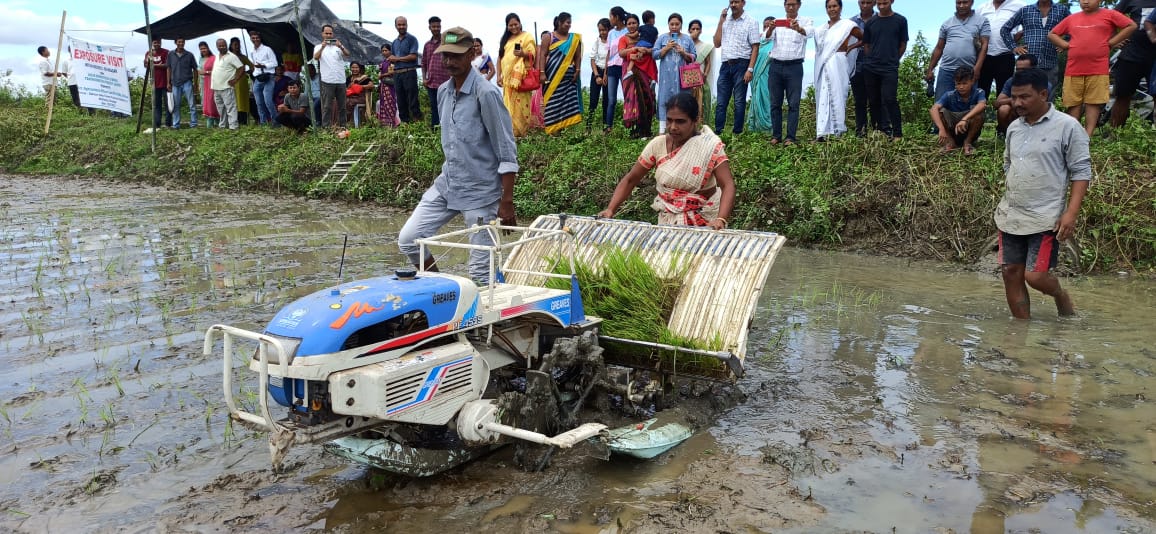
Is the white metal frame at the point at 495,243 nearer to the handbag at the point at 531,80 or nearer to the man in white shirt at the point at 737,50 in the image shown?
the man in white shirt at the point at 737,50

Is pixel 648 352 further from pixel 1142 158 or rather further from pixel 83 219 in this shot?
pixel 83 219

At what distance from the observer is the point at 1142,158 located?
9.05m

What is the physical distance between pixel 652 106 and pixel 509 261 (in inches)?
301

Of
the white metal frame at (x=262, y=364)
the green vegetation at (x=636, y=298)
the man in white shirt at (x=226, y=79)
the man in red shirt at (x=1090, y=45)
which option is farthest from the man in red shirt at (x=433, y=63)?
the white metal frame at (x=262, y=364)

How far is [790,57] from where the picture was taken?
10891 millimetres

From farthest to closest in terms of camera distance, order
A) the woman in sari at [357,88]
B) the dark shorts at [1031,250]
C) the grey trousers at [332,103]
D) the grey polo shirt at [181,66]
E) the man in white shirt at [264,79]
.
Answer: the grey polo shirt at [181,66], the man in white shirt at [264,79], the grey trousers at [332,103], the woman in sari at [357,88], the dark shorts at [1031,250]

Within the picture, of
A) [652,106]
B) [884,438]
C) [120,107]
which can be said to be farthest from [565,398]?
[120,107]

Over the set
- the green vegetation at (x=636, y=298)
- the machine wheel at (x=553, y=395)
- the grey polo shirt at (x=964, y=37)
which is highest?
the grey polo shirt at (x=964, y=37)

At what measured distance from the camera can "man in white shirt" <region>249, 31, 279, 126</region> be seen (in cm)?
1698

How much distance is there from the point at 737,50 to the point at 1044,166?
6.05 m

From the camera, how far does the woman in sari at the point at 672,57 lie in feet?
38.5

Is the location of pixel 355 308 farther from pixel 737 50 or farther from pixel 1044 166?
pixel 737 50

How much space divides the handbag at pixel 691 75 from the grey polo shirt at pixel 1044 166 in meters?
5.78

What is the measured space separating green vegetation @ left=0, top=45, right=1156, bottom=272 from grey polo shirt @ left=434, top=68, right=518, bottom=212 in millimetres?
4980
